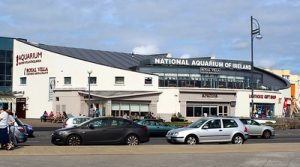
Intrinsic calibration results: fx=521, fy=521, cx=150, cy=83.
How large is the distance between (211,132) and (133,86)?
4003 centimetres

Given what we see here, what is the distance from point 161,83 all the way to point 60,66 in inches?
535

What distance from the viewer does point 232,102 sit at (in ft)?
223

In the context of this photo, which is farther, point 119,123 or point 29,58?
point 29,58

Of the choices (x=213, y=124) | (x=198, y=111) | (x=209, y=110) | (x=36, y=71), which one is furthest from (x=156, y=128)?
(x=36, y=71)

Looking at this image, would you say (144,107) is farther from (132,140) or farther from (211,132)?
(132,140)

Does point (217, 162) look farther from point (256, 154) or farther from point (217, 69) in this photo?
point (217, 69)

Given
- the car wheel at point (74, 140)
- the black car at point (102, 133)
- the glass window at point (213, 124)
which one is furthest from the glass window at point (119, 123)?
the glass window at point (213, 124)

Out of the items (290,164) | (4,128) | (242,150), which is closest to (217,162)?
(290,164)

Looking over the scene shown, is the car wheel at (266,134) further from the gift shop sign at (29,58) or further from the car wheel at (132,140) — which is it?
the gift shop sign at (29,58)

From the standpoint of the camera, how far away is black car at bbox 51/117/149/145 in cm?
2289

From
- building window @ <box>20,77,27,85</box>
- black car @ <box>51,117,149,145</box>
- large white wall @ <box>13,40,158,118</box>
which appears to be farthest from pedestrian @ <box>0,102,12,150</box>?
building window @ <box>20,77,27,85</box>

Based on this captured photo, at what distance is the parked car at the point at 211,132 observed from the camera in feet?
83.2

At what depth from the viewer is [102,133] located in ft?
76.4

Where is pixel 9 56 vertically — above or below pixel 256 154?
above
